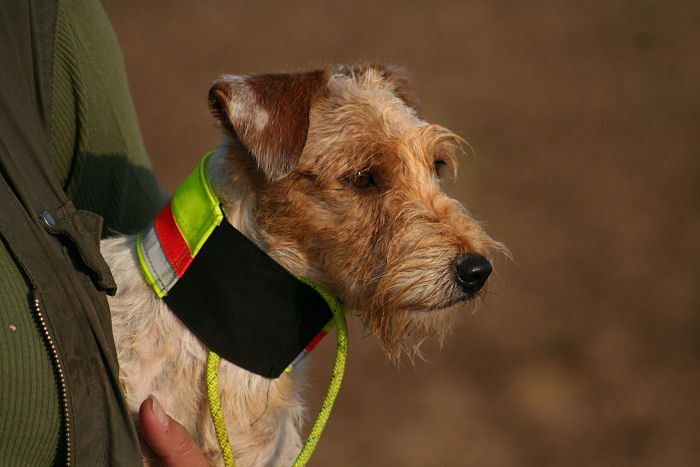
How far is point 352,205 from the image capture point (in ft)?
9.42

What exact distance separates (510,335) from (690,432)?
85.1 inches

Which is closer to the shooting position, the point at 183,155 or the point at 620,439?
the point at 620,439

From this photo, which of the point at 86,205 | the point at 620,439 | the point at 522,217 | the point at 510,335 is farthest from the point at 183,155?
the point at 86,205

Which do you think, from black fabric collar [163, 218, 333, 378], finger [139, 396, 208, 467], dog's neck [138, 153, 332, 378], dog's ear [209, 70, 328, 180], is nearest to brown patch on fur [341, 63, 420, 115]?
dog's ear [209, 70, 328, 180]

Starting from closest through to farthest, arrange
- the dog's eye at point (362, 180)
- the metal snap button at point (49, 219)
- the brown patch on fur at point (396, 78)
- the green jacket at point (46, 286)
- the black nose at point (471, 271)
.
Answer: the green jacket at point (46, 286), the metal snap button at point (49, 219), the black nose at point (471, 271), the dog's eye at point (362, 180), the brown patch on fur at point (396, 78)

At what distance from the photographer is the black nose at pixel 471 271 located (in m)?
2.69

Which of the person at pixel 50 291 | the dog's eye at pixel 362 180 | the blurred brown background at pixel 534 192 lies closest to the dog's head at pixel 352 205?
the dog's eye at pixel 362 180

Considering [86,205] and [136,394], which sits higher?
[86,205]

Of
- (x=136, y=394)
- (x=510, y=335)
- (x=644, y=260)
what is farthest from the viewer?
(x=644, y=260)

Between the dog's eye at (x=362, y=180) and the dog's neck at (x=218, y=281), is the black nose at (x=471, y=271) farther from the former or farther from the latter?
the dog's neck at (x=218, y=281)

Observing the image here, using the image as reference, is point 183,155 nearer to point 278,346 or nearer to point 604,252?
point 604,252

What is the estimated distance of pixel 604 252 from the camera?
9695 millimetres

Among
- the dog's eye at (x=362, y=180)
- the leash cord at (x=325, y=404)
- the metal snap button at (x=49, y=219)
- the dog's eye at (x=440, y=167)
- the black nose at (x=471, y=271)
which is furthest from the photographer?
the dog's eye at (x=440, y=167)

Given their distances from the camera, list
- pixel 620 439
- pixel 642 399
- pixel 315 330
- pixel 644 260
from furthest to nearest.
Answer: pixel 644 260, pixel 642 399, pixel 620 439, pixel 315 330
